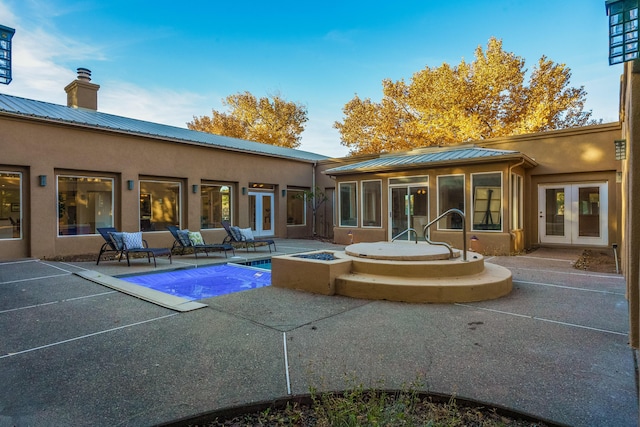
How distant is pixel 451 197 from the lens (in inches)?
436

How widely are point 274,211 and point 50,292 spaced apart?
10.5 metres

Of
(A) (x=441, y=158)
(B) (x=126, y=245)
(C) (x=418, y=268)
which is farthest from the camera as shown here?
(A) (x=441, y=158)

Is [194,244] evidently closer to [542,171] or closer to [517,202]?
[517,202]

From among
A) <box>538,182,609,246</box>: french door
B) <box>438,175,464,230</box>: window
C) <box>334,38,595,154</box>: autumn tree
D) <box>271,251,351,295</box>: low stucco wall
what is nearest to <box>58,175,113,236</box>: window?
Result: <box>271,251,351,295</box>: low stucco wall

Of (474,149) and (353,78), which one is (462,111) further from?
(474,149)

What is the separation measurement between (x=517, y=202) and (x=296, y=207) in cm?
913

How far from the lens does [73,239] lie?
9.80 meters

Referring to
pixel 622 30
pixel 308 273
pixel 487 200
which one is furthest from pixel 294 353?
pixel 487 200

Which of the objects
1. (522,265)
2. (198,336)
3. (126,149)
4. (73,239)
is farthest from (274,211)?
(198,336)

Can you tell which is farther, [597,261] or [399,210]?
[399,210]

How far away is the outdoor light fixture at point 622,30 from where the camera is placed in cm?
281

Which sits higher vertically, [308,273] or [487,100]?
[487,100]

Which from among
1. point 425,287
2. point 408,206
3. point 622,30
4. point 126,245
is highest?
point 622,30

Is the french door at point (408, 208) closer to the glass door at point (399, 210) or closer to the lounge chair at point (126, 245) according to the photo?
the glass door at point (399, 210)
